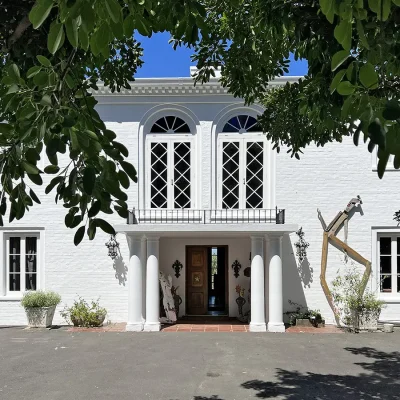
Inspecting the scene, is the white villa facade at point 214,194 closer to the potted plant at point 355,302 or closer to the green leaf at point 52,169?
the potted plant at point 355,302

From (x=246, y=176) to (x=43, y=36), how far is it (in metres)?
9.65

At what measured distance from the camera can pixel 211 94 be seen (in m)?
13.3

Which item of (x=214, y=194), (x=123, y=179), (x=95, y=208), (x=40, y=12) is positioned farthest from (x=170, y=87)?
(x=40, y=12)

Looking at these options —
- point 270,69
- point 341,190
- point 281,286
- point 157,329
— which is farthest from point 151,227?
point 270,69

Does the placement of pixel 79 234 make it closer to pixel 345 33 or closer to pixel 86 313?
pixel 345 33

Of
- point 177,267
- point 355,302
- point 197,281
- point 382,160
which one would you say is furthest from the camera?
point 197,281

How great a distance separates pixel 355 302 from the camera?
40.8ft

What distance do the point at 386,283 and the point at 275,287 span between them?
138 inches

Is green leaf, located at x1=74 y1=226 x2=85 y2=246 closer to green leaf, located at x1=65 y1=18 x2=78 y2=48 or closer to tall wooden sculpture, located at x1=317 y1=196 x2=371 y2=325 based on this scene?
green leaf, located at x1=65 y1=18 x2=78 y2=48

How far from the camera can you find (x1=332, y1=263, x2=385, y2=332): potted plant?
40.8ft

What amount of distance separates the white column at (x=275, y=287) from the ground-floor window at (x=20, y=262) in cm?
657

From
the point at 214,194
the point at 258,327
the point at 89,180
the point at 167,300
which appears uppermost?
the point at 214,194

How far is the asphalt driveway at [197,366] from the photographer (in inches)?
284

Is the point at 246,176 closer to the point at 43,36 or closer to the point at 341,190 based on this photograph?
the point at 341,190
